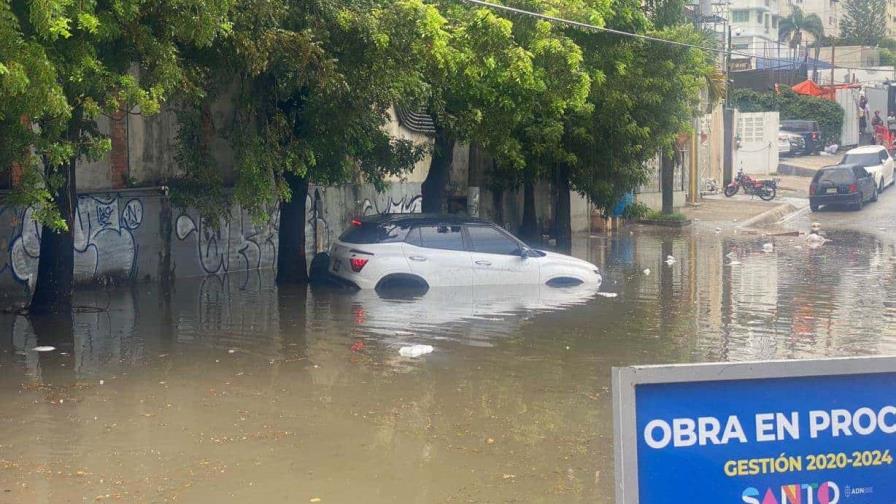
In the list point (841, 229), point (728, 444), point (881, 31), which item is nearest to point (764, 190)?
point (841, 229)

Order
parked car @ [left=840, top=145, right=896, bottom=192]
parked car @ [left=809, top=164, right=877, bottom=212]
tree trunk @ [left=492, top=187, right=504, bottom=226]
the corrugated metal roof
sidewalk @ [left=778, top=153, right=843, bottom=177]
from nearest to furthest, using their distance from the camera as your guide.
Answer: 1. the corrugated metal roof
2. tree trunk @ [left=492, top=187, right=504, bottom=226]
3. parked car @ [left=809, top=164, right=877, bottom=212]
4. parked car @ [left=840, top=145, right=896, bottom=192]
5. sidewalk @ [left=778, top=153, right=843, bottom=177]

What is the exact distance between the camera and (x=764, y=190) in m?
44.3

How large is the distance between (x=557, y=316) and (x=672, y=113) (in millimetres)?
10852

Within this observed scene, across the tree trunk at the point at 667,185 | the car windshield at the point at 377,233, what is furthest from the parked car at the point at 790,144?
the car windshield at the point at 377,233

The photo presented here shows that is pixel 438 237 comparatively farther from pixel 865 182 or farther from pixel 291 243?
pixel 865 182

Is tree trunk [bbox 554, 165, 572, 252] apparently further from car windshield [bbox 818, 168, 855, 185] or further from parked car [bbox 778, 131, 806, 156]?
parked car [bbox 778, 131, 806, 156]

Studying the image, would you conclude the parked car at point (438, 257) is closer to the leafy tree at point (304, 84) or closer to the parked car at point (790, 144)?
the leafy tree at point (304, 84)

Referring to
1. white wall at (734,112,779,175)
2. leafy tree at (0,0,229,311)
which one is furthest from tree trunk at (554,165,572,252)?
white wall at (734,112,779,175)

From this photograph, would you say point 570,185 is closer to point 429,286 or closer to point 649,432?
point 429,286

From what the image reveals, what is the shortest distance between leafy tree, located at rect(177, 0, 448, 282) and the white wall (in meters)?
39.2

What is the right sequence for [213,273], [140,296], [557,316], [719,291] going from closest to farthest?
[557,316]
[140,296]
[719,291]
[213,273]

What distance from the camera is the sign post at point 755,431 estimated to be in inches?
117

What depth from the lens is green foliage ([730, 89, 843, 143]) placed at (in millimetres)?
62969

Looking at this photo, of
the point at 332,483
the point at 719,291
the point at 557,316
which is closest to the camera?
the point at 332,483
